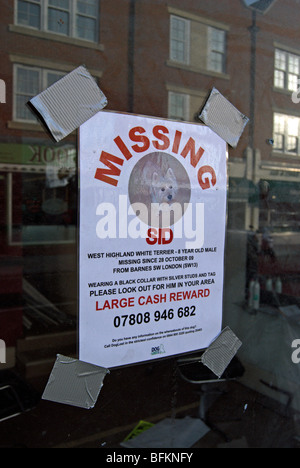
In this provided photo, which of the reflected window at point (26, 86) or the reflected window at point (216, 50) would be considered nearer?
the reflected window at point (26, 86)

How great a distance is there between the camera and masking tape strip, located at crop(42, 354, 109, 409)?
5.48ft

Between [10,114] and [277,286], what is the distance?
166cm

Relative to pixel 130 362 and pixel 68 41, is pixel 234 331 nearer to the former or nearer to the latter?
pixel 130 362

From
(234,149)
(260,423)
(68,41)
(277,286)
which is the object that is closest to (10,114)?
(68,41)

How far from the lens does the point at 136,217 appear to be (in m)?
1.75

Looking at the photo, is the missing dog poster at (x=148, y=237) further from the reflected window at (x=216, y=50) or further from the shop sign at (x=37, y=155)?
the reflected window at (x=216, y=50)

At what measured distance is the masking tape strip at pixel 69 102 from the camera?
5.10 feet

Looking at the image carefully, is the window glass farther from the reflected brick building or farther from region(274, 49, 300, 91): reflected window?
region(274, 49, 300, 91): reflected window

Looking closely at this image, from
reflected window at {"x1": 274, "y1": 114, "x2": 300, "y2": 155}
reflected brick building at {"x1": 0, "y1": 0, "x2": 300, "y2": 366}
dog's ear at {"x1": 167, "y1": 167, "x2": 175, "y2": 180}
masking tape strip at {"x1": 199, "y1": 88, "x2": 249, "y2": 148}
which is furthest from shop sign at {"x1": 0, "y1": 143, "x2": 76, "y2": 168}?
reflected window at {"x1": 274, "y1": 114, "x2": 300, "y2": 155}

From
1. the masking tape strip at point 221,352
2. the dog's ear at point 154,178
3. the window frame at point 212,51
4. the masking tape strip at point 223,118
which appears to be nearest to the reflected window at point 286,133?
the masking tape strip at point 223,118

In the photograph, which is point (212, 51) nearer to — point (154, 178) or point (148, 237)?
point (154, 178)

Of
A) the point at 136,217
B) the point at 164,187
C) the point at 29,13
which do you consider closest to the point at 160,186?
the point at 164,187

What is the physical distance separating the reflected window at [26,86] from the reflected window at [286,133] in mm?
1277

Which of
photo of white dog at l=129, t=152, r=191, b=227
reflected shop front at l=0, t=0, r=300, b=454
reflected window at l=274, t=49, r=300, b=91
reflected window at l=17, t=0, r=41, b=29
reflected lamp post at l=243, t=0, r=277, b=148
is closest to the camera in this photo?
reflected window at l=17, t=0, r=41, b=29
